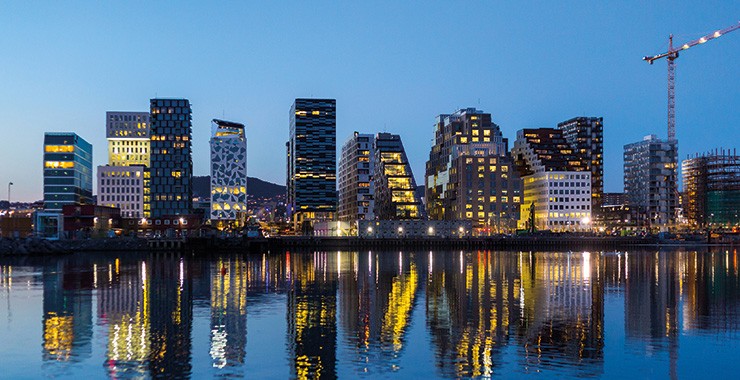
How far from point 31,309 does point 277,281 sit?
27.7 m

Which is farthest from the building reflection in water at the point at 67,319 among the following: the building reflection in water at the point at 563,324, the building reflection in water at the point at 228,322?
the building reflection in water at the point at 563,324

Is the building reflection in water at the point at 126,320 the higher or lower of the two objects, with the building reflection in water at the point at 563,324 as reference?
higher

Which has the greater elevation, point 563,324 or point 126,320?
point 126,320

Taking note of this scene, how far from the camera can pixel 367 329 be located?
40.3 m

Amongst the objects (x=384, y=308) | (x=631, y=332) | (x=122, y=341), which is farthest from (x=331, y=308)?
(x=631, y=332)

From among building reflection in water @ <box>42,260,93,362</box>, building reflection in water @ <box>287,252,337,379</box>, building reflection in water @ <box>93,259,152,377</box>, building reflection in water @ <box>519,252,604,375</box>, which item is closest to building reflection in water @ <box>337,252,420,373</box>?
building reflection in water @ <box>287,252,337,379</box>

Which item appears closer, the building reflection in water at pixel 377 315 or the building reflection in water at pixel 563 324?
the building reflection in water at pixel 563 324

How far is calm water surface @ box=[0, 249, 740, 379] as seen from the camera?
31.0 metres

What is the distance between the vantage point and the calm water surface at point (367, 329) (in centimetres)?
3095

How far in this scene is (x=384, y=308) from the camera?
49938 millimetres

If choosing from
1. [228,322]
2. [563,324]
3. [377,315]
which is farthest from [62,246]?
[563,324]

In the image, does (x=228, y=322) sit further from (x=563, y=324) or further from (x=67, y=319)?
(x=563, y=324)

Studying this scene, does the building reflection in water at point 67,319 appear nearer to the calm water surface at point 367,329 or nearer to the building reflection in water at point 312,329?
the calm water surface at point 367,329

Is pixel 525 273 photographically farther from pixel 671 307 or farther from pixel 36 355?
pixel 36 355
